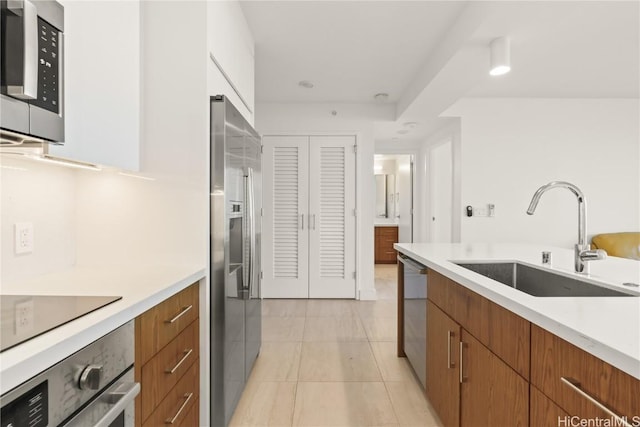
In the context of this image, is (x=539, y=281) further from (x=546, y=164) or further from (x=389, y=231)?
(x=389, y=231)

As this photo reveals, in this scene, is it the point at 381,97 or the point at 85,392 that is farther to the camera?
the point at 381,97

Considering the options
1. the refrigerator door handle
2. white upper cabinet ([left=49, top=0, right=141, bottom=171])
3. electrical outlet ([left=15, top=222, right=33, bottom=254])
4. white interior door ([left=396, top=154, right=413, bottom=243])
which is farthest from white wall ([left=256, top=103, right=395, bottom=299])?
electrical outlet ([left=15, top=222, right=33, bottom=254])

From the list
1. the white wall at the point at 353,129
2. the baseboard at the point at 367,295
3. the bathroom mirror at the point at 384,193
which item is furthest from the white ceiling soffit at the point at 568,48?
the bathroom mirror at the point at 384,193

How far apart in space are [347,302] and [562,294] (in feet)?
9.47

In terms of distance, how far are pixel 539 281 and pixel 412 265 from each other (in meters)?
0.69

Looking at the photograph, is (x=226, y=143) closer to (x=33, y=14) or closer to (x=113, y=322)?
(x=33, y=14)

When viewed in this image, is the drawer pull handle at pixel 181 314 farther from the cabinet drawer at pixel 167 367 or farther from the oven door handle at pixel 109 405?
the oven door handle at pixel 109 405

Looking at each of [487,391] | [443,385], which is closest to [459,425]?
[443,385]

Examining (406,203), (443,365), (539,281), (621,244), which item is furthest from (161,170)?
(406,203)

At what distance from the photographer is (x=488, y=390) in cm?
120

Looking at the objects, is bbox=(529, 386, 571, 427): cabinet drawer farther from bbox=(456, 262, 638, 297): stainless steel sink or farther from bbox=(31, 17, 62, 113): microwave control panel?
bbox=(31, 17, 62, 113): microwave control panel

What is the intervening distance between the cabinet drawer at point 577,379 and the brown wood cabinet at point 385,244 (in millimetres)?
6545

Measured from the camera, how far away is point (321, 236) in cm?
432

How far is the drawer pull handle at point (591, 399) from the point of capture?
653mm
